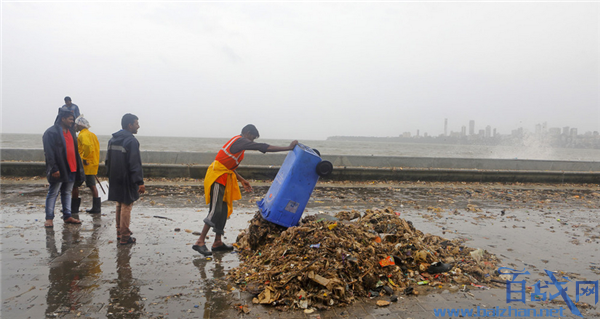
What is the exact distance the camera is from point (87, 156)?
6.30 meters

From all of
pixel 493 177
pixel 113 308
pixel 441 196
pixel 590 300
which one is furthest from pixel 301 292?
pixel 493 177

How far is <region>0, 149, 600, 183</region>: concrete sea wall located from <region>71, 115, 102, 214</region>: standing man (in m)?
4.47

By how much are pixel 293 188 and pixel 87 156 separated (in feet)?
14.4

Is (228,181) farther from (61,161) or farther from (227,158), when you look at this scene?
(61,161)

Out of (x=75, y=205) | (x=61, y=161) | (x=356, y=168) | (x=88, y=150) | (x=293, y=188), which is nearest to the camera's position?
(x=293, y=188)

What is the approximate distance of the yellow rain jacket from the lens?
6.18m

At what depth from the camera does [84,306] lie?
9.59 ft

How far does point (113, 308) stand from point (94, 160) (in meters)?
4.33

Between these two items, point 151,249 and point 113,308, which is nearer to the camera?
point 113,308

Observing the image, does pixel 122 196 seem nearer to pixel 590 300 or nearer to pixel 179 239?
pixel 179 239

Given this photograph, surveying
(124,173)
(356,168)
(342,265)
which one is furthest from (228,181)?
(356,168)

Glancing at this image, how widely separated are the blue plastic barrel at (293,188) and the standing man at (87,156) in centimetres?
398

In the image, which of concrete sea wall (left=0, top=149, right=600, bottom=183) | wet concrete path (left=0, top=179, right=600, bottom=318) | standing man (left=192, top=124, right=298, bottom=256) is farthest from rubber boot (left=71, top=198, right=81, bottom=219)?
concrete sea wall (left=0, top=149, right=600, bottom=183)

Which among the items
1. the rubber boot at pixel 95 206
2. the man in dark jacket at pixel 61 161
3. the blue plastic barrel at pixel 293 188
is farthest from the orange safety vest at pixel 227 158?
the rubber boot at pixel 95 206
